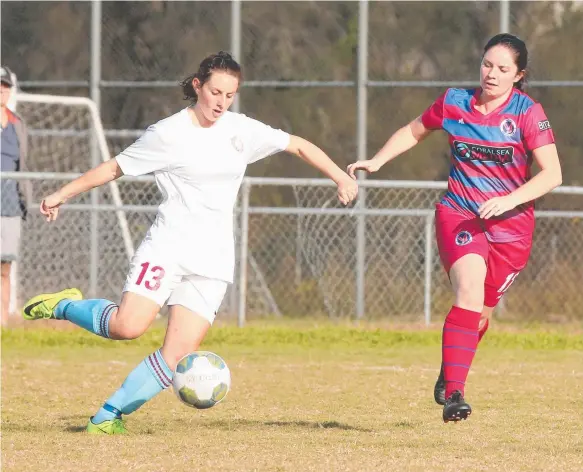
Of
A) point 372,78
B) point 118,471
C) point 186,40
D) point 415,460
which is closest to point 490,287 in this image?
point 415,460

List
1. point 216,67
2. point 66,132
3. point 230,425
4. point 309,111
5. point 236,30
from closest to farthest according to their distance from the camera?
point 216,67 → point 230,425 → point 236,30 → point 66,132 → point 309,111

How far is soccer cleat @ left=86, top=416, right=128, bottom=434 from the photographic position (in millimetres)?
6598

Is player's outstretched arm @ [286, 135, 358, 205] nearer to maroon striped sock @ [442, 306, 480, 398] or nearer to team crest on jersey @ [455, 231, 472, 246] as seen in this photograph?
team crest on jersey @ [455, 231, 472, 246]

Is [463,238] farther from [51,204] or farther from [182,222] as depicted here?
[51,204]

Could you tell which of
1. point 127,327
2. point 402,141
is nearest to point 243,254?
point 402,141

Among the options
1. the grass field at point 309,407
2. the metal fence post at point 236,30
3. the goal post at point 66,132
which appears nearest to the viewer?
the grass field at point 309,407

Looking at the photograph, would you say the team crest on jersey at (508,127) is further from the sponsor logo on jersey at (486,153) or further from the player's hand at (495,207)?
the player's hand at (495,207)

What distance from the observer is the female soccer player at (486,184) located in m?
6.80

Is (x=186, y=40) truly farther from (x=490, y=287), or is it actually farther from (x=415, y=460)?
(x=415, y=460)

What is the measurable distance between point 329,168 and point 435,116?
28.2 inches

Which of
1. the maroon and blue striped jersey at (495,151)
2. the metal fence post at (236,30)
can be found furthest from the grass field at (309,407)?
the metal fence post at (236,30)

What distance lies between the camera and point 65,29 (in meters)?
15.8

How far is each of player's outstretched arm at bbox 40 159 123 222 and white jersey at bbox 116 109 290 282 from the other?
0.06 meters

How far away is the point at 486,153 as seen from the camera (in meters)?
6.88
